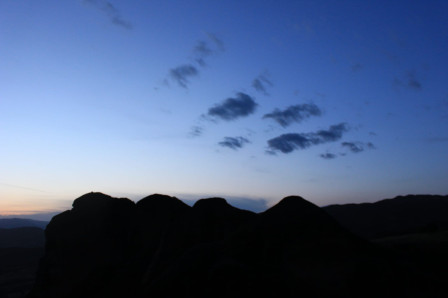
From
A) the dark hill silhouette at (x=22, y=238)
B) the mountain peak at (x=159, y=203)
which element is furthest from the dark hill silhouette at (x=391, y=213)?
the dark hill silhouette at (x=22, y=238)

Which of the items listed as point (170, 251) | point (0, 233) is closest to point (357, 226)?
point (170, 251)

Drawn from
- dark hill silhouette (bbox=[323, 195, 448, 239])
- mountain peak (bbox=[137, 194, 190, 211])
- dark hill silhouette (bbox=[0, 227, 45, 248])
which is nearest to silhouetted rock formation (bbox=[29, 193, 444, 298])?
mountain peak (bbox=[137, 194, 190, 211])

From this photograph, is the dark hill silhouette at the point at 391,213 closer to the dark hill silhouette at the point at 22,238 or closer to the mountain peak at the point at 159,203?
the mountain peak at the point at 159,203

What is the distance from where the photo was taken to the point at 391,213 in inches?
2447

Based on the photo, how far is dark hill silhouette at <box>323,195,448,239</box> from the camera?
54.3 meters

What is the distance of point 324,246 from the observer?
35.6ft

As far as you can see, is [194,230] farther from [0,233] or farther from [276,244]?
[0,233]

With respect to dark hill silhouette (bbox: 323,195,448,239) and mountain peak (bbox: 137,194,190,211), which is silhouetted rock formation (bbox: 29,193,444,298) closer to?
mountain peak (bbox: 137,194,190,211)

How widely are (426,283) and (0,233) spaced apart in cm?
11873

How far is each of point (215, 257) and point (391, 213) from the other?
60.1 meters

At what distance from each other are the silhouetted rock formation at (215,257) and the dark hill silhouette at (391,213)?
37239 mm

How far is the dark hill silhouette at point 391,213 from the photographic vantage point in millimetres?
54344

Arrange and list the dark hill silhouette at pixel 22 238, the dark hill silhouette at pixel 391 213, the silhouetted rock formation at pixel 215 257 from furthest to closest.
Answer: the dark hill silhouette at pixel 22 238 < the dark hill silhouette at pixel 391 213 < the silhouetted rock formation at pixel 215 257

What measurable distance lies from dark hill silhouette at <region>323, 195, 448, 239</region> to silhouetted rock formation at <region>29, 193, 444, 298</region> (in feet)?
122
